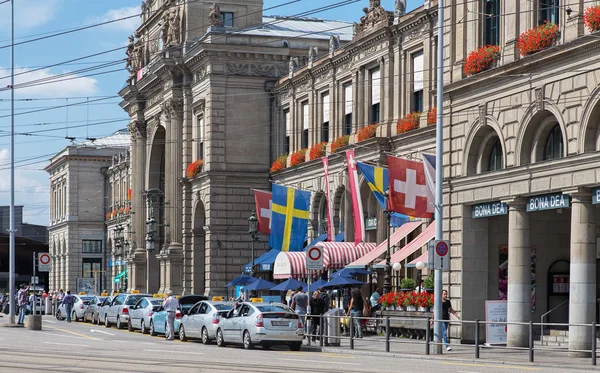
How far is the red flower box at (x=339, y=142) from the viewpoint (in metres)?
55.8

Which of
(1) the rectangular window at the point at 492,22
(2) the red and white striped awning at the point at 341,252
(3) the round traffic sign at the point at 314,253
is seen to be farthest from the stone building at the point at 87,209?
(1) the rectangular window at the point at 492,22

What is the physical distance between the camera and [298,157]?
205 feet

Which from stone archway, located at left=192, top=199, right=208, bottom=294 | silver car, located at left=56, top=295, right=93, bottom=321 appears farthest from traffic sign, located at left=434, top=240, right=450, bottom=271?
stone archway, located at left=192, top=199, right=208, bottom=294

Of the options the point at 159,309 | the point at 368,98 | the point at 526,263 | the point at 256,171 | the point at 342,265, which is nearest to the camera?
the point at 526,263

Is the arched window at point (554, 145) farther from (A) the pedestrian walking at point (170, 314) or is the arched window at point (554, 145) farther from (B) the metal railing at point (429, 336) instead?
(A) the pedestrian walking at point (170, 314)

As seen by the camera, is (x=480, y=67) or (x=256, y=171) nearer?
(x=480, y=67)

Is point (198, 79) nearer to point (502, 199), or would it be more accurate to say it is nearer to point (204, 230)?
point (204, 230)

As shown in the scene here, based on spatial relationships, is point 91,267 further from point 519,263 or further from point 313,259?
point 519,263

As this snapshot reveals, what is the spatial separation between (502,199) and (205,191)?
35317 millimetres

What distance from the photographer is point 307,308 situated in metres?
38.8

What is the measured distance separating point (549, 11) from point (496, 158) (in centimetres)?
504

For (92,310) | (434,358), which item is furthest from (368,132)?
(434,358)

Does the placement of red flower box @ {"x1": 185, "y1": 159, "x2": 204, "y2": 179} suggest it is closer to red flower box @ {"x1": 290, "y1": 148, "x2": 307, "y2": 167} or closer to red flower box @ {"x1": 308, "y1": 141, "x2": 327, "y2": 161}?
red flower box @ {"x1": 290, "y1": 148, "x2": 307, "y2": 167}

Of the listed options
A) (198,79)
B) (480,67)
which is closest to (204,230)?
(198,79)
